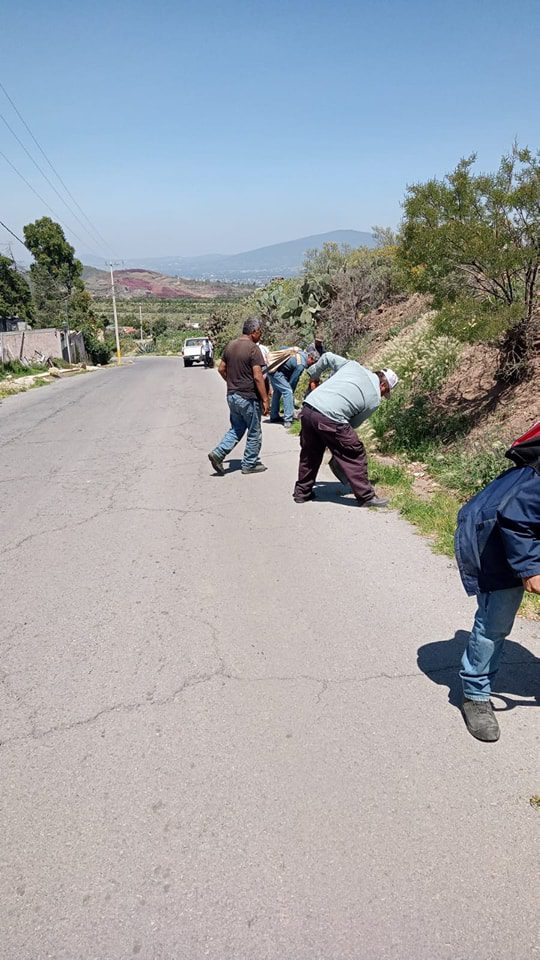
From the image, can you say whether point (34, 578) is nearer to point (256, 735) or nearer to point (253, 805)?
point (256, 735)

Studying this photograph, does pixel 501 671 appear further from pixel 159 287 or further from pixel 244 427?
pixel 159 287

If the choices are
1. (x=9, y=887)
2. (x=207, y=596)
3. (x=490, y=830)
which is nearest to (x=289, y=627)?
(x=207, y=596)

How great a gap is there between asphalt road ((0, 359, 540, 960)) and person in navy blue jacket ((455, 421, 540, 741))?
197 mm

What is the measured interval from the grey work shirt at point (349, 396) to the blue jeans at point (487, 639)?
354 cm

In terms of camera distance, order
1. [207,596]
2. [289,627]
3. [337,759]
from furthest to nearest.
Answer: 1. [207,596]
2. [289,627]
3. [337,759]

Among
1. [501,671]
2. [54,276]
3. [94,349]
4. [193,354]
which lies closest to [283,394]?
[501,671]

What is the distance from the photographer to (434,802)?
2637 mm

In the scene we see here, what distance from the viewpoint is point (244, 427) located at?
27.2 ft

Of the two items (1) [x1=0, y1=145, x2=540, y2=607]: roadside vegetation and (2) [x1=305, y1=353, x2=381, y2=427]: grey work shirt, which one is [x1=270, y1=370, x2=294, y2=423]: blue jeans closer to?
(1) [x1=0, y1=145, x2=540, y2=607]: roadside vegetation

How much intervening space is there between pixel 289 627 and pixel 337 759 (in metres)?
1.29

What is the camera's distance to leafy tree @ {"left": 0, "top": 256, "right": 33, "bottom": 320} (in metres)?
50.6

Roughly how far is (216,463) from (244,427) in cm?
58

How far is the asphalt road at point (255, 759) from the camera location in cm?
217

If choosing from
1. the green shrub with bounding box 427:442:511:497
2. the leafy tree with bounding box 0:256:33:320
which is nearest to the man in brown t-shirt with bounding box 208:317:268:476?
the green shrub with bounding box 427:442:511:497
